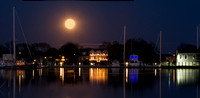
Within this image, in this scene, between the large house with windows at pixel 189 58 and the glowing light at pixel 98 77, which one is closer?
the glowing light at pixel 98 77

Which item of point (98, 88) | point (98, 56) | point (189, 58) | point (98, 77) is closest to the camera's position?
point (98, 88)

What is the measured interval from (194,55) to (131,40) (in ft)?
77.6

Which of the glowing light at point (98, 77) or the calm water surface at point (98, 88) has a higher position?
the calm water surface at point (98, 88)

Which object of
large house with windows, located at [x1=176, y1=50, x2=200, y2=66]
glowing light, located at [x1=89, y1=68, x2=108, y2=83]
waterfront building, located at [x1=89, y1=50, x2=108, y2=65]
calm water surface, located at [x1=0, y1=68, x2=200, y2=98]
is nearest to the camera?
calm water surface, located at [x1=0, y1=68, x2=200, y2=98]

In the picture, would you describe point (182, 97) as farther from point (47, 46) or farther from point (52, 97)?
point (47, 46)

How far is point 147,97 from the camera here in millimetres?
14539

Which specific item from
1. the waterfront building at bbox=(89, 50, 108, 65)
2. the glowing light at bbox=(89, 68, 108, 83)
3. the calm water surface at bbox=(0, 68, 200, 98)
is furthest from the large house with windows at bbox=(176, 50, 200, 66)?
the calm water surface at bbox=(0, 68, 200, 98)

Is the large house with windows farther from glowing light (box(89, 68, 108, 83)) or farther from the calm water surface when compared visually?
the calm water surface

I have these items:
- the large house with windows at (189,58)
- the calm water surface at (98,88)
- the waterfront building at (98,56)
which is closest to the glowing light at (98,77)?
the calm water surface at (98,88)

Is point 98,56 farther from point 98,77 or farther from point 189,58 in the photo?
point 98,77

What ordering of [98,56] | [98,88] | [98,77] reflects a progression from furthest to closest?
[98,56]
[98,77]
[98,88]

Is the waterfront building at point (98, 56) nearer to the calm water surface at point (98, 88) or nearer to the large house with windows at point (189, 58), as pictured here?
the large house with windows at point (189, 58)

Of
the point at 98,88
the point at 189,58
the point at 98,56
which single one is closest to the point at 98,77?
the point at 98,88

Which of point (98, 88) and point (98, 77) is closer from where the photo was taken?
point (98, 88)
